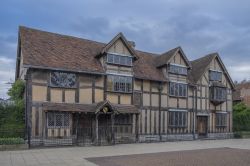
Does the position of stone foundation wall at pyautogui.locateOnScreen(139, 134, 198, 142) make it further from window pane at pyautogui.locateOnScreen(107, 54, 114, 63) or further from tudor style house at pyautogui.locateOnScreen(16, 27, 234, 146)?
window pane at pyautogui.locateOnScreen(107, 54, 114, 63)

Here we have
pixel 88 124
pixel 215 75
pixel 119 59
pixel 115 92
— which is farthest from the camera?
pixel 215 75

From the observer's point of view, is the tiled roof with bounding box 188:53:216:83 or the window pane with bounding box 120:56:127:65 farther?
the tiled roof with bounding box 188:53:216:83

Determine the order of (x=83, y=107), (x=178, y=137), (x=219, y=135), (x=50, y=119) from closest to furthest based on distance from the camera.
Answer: (x=50, y=119)
(x=83, y=107)
(x=178, y=137)
(x=219, y=135)

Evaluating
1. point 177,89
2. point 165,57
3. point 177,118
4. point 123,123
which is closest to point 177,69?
point 165,57

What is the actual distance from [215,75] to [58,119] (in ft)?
55.4

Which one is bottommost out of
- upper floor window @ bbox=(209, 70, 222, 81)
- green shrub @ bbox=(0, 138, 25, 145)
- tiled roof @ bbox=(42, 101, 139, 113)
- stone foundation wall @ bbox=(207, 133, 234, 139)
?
stone foundation wall @ bbox=(207, 133, 234, 139)

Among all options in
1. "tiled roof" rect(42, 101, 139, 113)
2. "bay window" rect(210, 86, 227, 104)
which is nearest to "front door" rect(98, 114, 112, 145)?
"tiled roof" rect(42, 101, 139, 113)

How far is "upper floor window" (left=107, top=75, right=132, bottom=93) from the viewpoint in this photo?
2528 cm

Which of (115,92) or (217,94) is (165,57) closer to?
(217,94)

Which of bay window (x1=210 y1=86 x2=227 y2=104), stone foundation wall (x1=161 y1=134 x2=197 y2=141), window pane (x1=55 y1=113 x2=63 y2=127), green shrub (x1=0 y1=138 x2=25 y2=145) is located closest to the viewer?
green shrub (x1=0 y1=138 x2=25 y2=145)

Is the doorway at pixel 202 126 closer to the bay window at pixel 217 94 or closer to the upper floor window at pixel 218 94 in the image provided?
the bay window at pixel 217 94

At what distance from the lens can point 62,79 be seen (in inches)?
907

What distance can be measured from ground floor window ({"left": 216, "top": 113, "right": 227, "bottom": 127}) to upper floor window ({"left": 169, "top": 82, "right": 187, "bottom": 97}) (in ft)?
16.2

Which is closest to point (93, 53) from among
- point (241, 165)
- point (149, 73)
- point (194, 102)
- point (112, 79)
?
point (112, 79)
